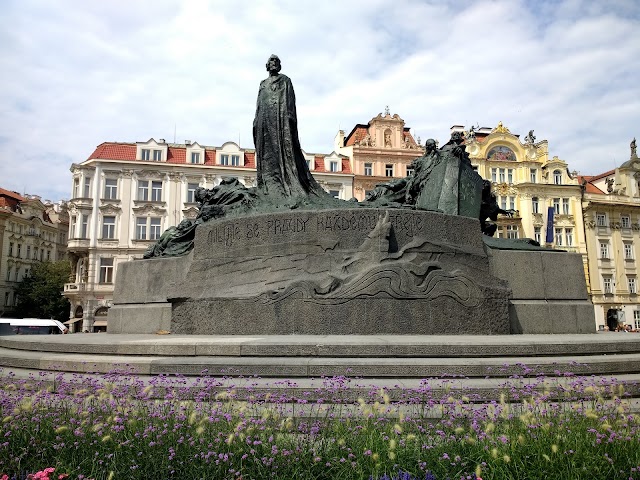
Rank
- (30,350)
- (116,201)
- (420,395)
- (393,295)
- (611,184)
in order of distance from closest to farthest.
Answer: (420,395), (30,350), (393,295), (116,201), (611,184)

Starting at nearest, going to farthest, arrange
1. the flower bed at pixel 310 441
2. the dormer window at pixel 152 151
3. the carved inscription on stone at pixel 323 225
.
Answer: the flower bed at pixel 310 441
the carved inscription on stone at pixel 323 225
the dormer window at pixel 152 151

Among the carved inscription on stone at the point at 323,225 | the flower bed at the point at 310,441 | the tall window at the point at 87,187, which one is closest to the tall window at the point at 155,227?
the tall window at the point at 87,187

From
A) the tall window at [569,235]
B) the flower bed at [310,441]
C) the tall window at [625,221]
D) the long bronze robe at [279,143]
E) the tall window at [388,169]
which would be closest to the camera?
the flower bed at [310,441]

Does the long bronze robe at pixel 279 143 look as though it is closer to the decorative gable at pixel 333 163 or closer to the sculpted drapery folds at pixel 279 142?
the sculpted drapery folds at pixel 279 142

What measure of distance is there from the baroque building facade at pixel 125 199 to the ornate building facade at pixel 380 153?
172 centimetres

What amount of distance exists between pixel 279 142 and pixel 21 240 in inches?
2390

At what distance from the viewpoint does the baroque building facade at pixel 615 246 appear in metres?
53.2

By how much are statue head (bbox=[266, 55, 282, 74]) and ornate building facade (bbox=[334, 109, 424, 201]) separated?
123ft

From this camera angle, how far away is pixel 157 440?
3.88 m

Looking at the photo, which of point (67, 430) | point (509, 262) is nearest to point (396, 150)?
point (509, 262)

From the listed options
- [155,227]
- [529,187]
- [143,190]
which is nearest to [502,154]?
[529,187]

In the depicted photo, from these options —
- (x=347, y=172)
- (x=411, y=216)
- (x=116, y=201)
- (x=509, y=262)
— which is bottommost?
(x=509, y=262)

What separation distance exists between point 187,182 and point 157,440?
46049 millimetres

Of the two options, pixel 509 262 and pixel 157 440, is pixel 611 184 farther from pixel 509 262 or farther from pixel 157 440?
pixel 157 440
